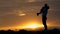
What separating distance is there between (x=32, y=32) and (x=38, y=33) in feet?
2.41

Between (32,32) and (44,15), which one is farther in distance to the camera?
(44,15)

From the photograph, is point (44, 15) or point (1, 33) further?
point (44, 15)

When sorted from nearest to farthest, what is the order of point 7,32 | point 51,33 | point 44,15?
point 51,33, point 7,32, point 44,15

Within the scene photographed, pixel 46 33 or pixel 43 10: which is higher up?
pixel 43 10

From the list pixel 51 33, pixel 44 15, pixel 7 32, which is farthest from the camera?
pixel 44 15

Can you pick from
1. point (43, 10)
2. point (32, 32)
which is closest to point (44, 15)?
point (43, 10)

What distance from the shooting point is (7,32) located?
2392 cm

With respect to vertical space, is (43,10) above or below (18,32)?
above

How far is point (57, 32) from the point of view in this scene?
22.5 m

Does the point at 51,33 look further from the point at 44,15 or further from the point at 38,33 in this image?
the point at 44,15

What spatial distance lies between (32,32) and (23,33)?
2.33 ft

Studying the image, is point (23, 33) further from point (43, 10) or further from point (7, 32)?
point (43, 10)

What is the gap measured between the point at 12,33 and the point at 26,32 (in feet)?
3.85

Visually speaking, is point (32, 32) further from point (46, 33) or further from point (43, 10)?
point (43, 10)
